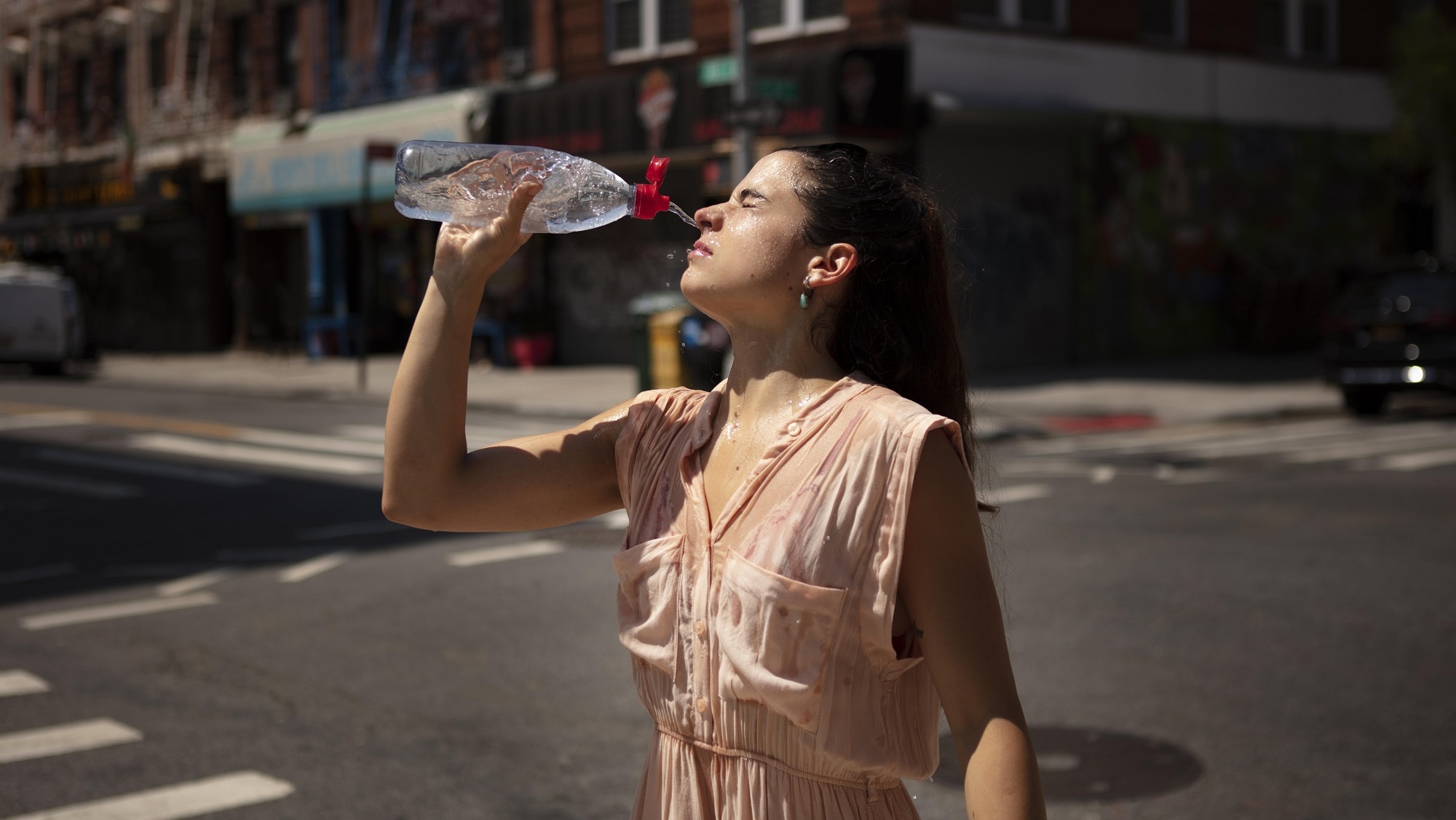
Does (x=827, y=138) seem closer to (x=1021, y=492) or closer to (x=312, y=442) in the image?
(x=312, y=442)

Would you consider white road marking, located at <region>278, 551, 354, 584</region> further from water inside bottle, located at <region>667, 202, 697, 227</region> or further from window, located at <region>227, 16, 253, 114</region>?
window, located at <region>227, 16, 253, 114</region>

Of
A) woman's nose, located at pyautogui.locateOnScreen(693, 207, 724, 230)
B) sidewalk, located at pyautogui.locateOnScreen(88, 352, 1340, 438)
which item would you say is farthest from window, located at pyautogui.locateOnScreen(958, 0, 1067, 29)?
woman's nose, located at pyautogui.locateOnScreen(693, 207, 724, 230)

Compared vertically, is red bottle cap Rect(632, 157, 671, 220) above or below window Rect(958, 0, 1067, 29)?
below

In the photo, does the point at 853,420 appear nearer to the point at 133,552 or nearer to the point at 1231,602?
the point at 1231,602

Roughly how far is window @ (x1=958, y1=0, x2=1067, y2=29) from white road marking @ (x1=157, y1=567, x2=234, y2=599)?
15.6m

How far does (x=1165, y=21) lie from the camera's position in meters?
24.3

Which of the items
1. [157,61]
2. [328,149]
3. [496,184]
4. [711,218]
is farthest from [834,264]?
[157,61]

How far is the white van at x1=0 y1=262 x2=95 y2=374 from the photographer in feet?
85.5

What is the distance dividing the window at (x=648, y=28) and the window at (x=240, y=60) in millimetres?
11857

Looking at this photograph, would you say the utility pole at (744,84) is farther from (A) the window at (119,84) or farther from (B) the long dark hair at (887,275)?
(A) the window at (119,84)

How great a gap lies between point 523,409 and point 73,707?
43.9 feet

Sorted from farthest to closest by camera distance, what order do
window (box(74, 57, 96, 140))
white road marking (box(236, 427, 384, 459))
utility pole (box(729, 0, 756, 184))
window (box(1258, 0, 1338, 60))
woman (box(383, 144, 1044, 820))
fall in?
window (box(74, 57, 96, 140))
window (box(1258, 0, 1338, 60))
utility pole (box(729, 0, 756, 184))
white road marking (box(236, 427, 384, 459))
woman (box(383, 144, 1044, 820))

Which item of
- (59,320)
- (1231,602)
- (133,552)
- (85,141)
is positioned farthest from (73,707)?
(85,141)

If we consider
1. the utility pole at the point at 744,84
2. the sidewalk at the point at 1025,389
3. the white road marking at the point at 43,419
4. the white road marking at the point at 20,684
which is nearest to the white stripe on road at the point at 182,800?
the white road marking at the point at 20,684
